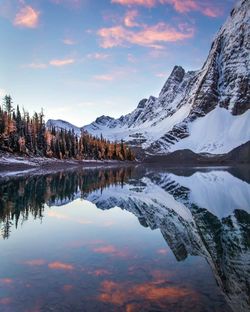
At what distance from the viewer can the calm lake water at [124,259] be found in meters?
10.6

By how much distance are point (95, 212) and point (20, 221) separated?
7442 millimetres

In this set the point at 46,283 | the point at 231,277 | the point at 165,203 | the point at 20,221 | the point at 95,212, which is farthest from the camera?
the point at 165,203

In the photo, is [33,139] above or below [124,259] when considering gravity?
above

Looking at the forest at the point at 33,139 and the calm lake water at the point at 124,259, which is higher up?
the forest at the point at 33,139

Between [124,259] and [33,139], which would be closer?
[124,259]

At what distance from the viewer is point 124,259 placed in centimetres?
1533

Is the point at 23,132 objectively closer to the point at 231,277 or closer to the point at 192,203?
A: the point at 192,203

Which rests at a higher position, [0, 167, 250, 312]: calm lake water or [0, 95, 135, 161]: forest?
[0, 95, 135, 161]: forest

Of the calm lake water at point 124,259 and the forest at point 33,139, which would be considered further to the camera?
the forest at point 33,139

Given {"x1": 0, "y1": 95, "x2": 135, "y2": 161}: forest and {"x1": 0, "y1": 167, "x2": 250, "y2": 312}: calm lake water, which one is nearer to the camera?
{"x1": 0, "y1": 167, "x2": 250, "y2": 312}: calm lake water

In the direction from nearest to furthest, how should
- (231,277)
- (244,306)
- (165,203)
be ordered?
(244,306)
(231,277)
(165,203)

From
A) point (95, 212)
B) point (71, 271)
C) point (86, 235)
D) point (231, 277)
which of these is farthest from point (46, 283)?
point (95, 212)

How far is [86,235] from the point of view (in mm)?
Answer: 20750

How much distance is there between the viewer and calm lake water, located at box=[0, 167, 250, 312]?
34.8ft
